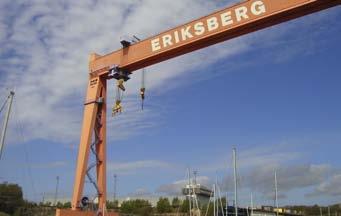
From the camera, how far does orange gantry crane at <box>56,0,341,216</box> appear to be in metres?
16.1

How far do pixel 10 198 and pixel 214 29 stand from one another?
7184 centimetres

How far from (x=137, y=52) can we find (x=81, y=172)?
573 cm

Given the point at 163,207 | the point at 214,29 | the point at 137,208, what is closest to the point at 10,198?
the point at 137,208

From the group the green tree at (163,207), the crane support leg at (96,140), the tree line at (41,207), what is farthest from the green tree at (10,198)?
the crane support leg at (96,140)

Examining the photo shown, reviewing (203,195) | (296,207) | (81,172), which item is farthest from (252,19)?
(296,207)

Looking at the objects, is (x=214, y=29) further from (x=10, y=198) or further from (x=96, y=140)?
(x=10, y=198)

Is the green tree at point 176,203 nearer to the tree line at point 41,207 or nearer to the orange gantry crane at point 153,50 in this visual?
the tree line at point 41,207

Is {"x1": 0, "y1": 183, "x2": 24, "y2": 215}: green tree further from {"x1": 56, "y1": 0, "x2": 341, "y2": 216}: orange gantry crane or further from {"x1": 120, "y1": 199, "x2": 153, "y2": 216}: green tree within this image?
{"x1": 56, "y1": 0, "x2": 341, "y2": 216}: orange gantry crane

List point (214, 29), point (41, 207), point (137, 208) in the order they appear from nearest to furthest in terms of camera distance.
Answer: point (214, 29), point (41, 207), point (137, 208)

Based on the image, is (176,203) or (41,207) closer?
(41,207)

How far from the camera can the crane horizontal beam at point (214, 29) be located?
15828mm

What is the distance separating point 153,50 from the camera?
62.6 ft

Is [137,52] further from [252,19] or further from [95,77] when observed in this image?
[252,19]

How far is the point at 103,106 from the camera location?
69.1 feet
